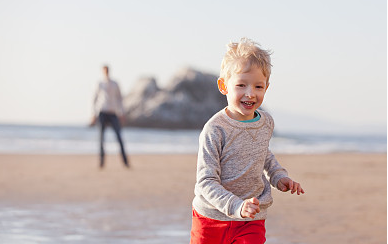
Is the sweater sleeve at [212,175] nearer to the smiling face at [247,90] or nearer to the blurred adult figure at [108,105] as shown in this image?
the smiling face at [247,90]

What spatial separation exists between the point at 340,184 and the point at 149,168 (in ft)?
10.9

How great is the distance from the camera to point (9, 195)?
6.45 m

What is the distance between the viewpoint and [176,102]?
141 feet

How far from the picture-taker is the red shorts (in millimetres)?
2553

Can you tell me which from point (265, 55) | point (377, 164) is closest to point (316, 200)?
point (265, 55)

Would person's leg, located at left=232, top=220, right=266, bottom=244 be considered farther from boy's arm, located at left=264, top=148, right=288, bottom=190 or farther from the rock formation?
the rock formation

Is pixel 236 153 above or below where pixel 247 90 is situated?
below

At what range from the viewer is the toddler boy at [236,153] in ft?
8.17

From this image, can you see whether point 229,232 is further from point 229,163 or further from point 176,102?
point 176,102

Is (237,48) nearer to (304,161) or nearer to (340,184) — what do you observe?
(340,184)

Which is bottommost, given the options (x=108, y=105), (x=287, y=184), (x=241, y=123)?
(x=108, y=105)

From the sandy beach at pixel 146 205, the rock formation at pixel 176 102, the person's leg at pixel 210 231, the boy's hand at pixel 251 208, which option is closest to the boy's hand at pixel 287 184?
the person's leg at pixel 210 231

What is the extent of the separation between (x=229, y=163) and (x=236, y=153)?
0.06 metres

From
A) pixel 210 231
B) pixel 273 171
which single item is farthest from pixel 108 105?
pixel 210 231
